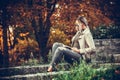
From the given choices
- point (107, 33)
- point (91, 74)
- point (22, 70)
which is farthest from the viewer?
point (107, 33)

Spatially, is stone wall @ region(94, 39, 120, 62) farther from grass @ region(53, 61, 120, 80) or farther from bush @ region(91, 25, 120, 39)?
grass @ region(53, 61, 120, 80)

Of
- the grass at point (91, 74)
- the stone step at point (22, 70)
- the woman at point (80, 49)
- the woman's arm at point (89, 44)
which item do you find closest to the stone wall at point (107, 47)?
the stone step at point (22, 70)

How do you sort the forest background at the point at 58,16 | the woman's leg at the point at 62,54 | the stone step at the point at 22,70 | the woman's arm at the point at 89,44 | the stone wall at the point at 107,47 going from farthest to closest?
the forest background at the point at 58,16 → the stone wall at the point at 107,47 → the stone step at the point at 22,70 → the woman's arm at the point at 89,44 → the woman's leg at the point at 62,54

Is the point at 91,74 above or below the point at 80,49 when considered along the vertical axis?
below

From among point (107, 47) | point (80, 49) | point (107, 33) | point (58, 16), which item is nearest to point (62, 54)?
point (80, 49)

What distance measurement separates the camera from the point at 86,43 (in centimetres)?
844

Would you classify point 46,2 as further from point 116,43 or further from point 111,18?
point 116,43

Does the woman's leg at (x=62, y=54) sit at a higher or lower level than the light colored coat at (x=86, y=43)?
lower

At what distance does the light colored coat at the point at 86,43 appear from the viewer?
26.6 feet

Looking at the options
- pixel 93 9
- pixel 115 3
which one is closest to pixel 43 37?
pixel 93 9

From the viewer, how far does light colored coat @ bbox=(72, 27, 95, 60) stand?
8.12 metres

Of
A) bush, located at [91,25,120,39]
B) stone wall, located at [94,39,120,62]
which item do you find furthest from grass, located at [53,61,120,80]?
bush, located at [91,25,120,39]

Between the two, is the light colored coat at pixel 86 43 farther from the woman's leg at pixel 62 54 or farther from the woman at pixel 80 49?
the woman's leg at pixel 62 54

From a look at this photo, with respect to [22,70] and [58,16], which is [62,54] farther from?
[58,16]
